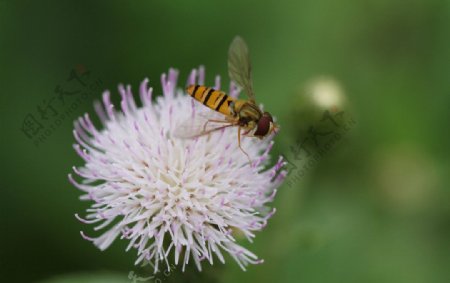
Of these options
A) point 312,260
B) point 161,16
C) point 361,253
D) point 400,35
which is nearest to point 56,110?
point 161,16

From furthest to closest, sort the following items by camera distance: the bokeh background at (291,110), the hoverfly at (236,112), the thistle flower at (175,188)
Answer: the bokeh background at (291,110)
the hoverfly at (236,112)
the thistle flower at (175,188)

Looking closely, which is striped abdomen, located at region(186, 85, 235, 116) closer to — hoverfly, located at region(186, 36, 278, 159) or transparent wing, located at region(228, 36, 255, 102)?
hoverfly, located at region(186, 36, 278, 159)

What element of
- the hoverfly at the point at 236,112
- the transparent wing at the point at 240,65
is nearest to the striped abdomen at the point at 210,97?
the hoverfly at the point at 236,112

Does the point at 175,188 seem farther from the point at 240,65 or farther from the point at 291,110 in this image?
the point at 291,110

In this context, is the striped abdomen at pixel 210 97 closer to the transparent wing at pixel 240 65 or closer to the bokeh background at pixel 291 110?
the transparent wing at pixel 240 65

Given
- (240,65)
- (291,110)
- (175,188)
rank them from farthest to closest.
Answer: (291,110)
(240,65)
(175,188)

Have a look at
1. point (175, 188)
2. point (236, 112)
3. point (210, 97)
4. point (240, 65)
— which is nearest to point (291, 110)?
point (240, 65)
